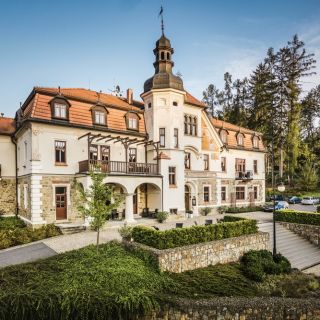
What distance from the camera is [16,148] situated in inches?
929

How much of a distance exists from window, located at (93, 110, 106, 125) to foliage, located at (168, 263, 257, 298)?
1440 centimetres

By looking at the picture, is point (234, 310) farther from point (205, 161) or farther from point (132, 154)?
point (205, 161)

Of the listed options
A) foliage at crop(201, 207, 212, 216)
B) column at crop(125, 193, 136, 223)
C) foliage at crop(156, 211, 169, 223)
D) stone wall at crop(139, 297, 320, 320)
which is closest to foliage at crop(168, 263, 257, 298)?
stone wall at crop(139, 297, 320, 320)

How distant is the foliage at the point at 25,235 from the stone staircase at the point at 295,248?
14733 millimetres

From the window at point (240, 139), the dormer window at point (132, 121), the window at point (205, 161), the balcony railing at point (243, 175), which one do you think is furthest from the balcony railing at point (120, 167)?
the window at point (240, 139)

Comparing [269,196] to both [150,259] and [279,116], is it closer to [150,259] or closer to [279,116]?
[279,116]

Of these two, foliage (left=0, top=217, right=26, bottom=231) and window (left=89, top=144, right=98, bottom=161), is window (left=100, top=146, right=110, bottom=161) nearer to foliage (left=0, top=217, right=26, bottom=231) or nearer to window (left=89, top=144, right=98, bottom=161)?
window (left=89, top=144, right=98, bottom=161)

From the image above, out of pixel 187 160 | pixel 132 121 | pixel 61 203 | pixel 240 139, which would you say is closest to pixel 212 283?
pixel 61 203

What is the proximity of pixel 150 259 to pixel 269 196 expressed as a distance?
34529 millimetres

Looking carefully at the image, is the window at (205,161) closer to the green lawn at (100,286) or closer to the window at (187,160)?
the window at (187,160)

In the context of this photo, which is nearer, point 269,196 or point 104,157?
point 104,157

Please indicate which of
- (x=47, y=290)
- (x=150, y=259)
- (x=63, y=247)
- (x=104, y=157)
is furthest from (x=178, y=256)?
(x=104, y=157)

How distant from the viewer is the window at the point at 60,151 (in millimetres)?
19766

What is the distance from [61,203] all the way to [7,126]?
1037 cm
